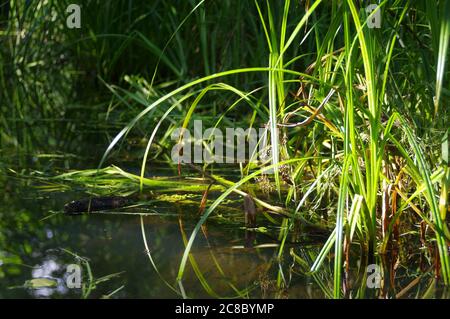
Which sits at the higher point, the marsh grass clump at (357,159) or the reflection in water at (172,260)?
the marsh grass clump at (357,159)

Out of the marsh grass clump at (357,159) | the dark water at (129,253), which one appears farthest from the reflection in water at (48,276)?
the marsh grass clump at (357,159)

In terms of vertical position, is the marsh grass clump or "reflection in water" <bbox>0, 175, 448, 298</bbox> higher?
the marsh grass clump

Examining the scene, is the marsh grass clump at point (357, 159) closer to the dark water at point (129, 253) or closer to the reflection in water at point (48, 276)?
the dark water at point (129, 253)

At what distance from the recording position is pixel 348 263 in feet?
5.17

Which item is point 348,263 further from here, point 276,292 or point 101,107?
point 101,107

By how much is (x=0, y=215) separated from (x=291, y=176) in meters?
0.69

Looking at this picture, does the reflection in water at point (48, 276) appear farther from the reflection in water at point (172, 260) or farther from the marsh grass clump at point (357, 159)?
the marsh grass clump at point (357, 159)

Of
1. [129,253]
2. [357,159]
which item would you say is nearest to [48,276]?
[129,253]

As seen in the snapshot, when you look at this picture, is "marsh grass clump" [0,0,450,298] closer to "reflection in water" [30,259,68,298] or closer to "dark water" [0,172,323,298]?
"dark water" [0,172,323,298]

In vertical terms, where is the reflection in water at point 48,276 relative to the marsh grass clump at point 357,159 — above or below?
below

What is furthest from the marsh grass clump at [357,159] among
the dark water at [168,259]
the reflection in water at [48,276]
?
the reflection in water at [48,276]

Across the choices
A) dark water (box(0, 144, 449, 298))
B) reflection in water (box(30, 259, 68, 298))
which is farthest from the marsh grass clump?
reflection in water (box(30, 259, 68, 298))

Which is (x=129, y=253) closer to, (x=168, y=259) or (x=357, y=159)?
(x=168, y=259)

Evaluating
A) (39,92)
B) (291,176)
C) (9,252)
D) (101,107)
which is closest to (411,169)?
(291,176)
